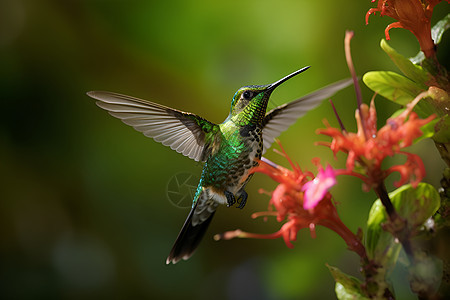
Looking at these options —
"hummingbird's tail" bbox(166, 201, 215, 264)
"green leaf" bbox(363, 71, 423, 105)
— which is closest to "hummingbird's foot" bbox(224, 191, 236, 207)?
"hummingbird's tail" bbox(166, 201, 215, 264)

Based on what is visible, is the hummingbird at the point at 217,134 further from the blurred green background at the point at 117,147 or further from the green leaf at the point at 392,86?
the blurred green background at the point at 117,147

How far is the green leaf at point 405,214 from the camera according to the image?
2.13 feet

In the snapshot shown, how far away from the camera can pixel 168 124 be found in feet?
3.48

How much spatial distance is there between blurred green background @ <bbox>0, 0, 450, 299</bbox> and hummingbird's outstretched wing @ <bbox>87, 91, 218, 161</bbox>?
0.61m

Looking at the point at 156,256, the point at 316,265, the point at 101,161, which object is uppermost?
the point at 101,161

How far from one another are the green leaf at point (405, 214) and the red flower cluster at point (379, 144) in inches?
2.2

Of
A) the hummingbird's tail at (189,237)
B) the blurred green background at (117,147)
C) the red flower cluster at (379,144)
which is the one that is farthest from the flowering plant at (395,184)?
the blurred green background at (117,147)

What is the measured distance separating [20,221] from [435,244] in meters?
1.66

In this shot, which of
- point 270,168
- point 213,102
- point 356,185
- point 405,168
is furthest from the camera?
point 213,102

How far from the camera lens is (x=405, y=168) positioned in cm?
59

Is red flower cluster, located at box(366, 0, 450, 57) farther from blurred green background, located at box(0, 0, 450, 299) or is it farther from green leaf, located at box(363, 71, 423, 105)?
blurred green background, located at box(0, 0, 450, 299)

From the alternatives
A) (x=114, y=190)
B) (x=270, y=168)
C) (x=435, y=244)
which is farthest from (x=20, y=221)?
(x=435, y=244)

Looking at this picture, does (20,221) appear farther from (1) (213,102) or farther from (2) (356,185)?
(2) (356,185)

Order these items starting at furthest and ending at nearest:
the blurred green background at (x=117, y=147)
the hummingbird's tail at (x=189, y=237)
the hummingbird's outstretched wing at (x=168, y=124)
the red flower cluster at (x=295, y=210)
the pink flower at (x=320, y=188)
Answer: the blurred green background at (x=117, y=147), the hummingbird's tail at (x=189, y=237), the hummingbird's outstretched wing at (x=168, y=124), the red flower cluster at (x=295, y=210), the pink flower at (x=320, y=188)
